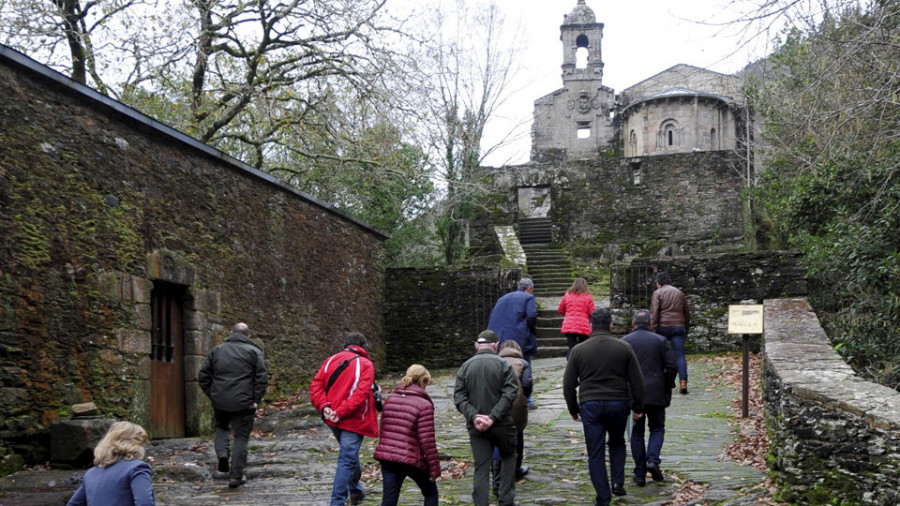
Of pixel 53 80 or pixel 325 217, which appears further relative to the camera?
pixel 325 217

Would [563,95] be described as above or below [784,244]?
above

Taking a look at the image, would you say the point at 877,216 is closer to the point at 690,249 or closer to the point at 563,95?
the point at 690,249

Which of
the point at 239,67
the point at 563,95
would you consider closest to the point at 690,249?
the point at 239,67

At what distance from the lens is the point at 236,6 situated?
17.0 metres

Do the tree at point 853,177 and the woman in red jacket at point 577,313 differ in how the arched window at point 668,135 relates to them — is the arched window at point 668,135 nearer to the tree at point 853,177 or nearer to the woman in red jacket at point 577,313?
the tree at point 853,177

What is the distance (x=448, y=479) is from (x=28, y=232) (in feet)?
15.4

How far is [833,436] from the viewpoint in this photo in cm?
567

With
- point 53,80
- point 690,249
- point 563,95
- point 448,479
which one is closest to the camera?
point 448,479

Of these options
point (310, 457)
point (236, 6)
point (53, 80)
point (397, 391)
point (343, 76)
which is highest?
point (236, 6)

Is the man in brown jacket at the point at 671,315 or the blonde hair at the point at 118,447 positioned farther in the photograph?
the man in brown jacket at the point at 671,315

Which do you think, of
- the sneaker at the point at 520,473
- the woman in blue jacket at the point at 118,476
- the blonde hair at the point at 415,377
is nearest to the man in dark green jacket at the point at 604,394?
the sneaker at the point at 520,473

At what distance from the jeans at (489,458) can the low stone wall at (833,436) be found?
200 centimetres

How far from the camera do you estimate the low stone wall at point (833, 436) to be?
17.2 feet

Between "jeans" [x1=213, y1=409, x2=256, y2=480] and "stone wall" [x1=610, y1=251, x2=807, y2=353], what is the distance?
9890 millimetres
